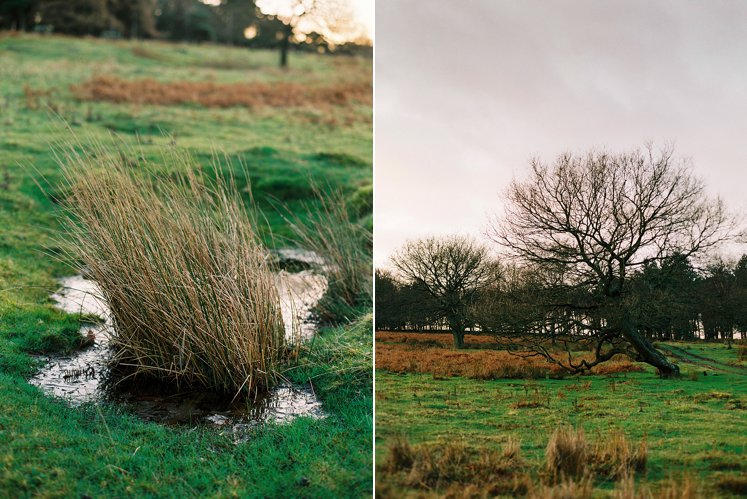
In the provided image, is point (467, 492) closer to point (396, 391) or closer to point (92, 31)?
point (396, 391)

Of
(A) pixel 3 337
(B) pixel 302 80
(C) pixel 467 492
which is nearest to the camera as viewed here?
(C) pixel 467 492

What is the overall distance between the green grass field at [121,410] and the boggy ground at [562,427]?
30 cm

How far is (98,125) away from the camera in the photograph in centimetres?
968

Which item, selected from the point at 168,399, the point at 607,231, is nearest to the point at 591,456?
the point at 607,231

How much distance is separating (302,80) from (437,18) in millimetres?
11737

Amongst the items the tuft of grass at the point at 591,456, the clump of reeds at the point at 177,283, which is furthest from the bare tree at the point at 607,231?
the clump of reeds at the point at 177,283

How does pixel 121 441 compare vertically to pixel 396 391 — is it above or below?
below

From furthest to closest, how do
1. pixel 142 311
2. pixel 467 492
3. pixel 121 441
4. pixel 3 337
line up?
pixel 3 337 → pixel 142 311 → pixel 121 441 → pixel 467 492

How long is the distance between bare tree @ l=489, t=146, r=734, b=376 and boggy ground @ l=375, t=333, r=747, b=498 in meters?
0.14

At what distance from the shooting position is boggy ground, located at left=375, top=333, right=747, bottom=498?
299cm

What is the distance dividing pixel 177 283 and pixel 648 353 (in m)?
2.36

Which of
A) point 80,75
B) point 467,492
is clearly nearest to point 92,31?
point 80,75

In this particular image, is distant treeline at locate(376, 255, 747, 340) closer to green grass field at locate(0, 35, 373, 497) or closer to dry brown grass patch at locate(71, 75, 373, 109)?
green grass field at locate(0, 35, 373, 497)

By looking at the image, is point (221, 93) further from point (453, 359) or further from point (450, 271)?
point (453, 359)
